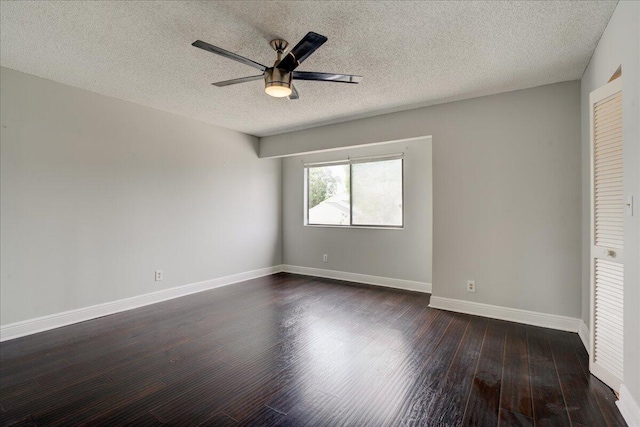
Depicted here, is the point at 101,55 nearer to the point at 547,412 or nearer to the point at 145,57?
the point at 145,57

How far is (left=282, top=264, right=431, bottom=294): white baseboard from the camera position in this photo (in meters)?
4.65

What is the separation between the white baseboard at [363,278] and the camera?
183 inches

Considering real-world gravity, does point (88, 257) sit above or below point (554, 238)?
below

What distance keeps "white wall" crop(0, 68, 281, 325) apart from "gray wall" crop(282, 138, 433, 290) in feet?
3.81

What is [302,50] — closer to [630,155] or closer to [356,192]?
[630,155]

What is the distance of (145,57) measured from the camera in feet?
8.63

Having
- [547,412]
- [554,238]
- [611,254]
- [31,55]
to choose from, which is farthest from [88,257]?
[554,238]

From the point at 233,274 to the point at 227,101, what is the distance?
2.80 meters

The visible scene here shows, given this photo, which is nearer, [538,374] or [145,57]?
[538,374]

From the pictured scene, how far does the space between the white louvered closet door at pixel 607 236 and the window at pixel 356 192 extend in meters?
2.76

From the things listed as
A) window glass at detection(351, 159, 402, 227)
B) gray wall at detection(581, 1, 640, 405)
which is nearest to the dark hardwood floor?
gray wall at detection(581, 1, 640, 405)

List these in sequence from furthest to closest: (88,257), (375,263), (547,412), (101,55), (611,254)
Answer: (375,263) < (88,257) < (101,55) < (611,254) < (547,412)

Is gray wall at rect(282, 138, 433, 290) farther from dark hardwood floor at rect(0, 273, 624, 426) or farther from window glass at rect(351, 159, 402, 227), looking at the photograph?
dark hardwood floor at rect(0, 273, 624, 426)

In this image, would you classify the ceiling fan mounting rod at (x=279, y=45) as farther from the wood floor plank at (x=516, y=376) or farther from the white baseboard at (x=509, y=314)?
the white baseboard at (x=509, y=314)
